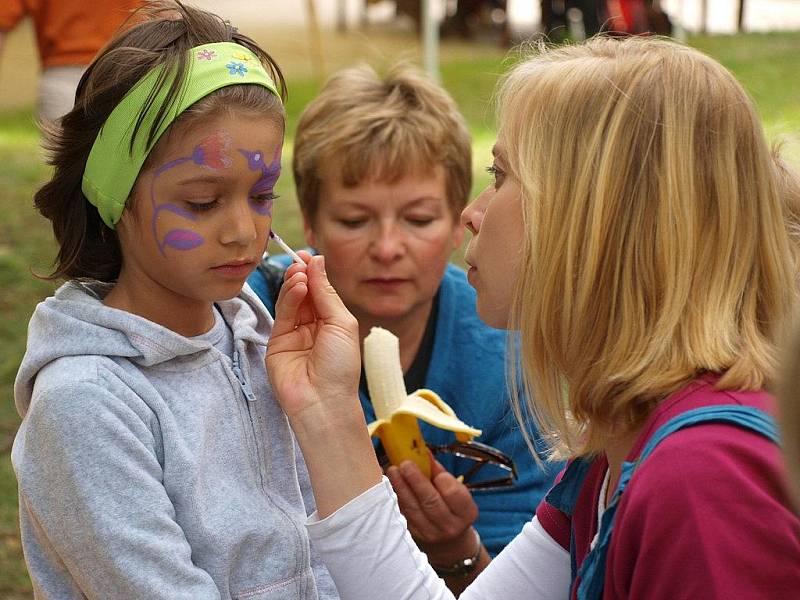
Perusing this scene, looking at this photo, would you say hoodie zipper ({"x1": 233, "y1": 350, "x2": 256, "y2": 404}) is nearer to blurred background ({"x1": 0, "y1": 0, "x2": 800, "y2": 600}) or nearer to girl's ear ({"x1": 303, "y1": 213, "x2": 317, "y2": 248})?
blurred background ({"x1": 0, "y1": 0, "x2": 800, "y2": 600})

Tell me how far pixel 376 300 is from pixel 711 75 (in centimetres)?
128

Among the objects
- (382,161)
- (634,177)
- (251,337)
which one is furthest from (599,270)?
(382,161)

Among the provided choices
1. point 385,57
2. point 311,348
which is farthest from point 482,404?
point 385,57

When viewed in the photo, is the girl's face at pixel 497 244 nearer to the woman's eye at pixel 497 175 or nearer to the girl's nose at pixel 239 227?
the woman's eye at pixel 497 175

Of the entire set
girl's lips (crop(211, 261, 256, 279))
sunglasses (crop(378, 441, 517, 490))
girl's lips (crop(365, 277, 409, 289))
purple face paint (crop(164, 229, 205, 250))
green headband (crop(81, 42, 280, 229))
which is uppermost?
green headband (crop(81, 42, 280, 229))

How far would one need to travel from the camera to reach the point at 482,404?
286cm

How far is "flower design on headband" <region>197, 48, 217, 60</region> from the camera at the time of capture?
1.89 m

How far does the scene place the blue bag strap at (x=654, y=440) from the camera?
1.54m

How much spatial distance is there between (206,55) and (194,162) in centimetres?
19

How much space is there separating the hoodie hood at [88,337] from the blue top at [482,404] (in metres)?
0.89

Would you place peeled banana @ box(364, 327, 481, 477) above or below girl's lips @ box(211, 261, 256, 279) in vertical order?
below

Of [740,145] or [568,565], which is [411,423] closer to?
[568,565]

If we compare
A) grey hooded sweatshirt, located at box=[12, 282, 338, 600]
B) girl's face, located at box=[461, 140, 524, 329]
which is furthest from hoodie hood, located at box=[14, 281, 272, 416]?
girl's face, located at box=[461, 140, 524, 329]

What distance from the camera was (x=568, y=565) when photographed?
2164 millimetres
